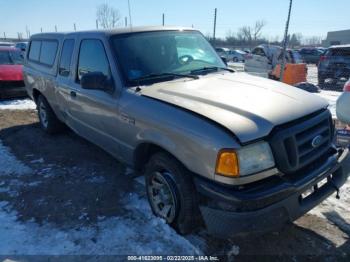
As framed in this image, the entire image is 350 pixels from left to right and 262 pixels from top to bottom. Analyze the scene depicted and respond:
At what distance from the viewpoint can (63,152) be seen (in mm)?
5273

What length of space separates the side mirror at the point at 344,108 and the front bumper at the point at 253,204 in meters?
1.75

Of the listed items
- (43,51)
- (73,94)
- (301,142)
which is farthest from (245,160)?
(43,51)

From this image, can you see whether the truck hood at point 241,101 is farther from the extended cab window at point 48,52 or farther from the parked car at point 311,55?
the parked car at point 311,55

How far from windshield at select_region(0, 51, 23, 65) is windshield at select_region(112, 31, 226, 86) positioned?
26.0 feet

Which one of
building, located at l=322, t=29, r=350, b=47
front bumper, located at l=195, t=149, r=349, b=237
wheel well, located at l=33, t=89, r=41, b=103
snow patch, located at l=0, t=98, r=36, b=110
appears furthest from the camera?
building, located at l=322, t=29, r=350, b=47

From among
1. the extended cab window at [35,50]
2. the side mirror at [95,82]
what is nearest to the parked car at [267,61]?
the extended cab window at [35,50]

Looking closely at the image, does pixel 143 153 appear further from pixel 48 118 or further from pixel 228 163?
pixel 48 118

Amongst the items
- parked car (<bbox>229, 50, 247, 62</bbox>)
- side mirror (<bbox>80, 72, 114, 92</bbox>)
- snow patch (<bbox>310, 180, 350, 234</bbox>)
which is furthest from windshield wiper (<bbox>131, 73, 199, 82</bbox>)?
parked car (<bbox>229, 50, 247, 62</bbox>)

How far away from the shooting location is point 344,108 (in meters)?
3.94

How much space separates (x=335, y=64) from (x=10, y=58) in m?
11.7

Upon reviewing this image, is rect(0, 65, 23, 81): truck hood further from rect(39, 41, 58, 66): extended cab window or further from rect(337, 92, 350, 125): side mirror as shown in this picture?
rect(337, 92, 350, 125): side mirror

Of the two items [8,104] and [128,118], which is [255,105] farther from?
[8,104]

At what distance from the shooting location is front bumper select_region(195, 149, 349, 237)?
230 centimetres

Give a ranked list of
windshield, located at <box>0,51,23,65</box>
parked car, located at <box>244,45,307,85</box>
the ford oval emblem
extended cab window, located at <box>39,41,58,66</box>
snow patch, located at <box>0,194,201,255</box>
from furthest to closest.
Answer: parked car, located at <box>244,45,307,85</box> → windshield, located at <box>0,51,23,65</box> → extended cab window, located at <box>39,41,58,66</box> → snow patch, located at <box>0,194,201,255</box> → the ford oval emblem
